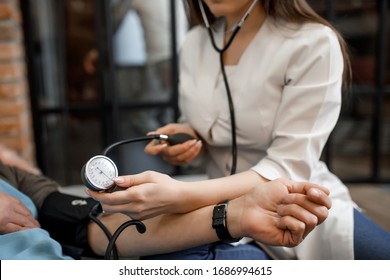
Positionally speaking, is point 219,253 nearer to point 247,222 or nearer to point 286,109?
point 247,222

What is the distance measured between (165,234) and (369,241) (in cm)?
37

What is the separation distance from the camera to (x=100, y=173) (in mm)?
605

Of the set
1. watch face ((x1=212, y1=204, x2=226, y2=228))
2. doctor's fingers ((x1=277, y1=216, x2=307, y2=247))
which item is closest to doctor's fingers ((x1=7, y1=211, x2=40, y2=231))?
watch face ((x1=212, y1=204, x2=226, y2=228))

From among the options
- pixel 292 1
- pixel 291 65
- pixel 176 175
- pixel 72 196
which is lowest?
pixel 176 175

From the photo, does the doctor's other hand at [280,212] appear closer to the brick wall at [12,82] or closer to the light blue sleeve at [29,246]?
the light blue sleeve at [29,246]

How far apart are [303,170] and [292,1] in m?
0.32

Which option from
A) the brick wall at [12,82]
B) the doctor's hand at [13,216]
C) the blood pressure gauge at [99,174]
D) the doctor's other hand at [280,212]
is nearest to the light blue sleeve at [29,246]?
the doctor's hand at [13,216]

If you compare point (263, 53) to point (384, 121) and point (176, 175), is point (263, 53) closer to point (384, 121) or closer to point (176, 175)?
point (176, 175)

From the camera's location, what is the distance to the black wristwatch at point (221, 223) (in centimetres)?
69

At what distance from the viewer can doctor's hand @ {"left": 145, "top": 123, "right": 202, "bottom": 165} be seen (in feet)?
2.80

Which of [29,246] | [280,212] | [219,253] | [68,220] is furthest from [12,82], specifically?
[280,212]
